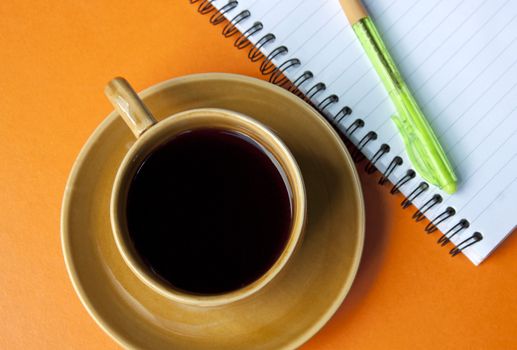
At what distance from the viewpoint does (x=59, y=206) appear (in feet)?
2.64

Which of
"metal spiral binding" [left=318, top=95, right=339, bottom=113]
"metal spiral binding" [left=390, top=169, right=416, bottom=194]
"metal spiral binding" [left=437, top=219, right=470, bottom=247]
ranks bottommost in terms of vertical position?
"metal spiral binding" [left=437, top=219, right=470, bottom=247]

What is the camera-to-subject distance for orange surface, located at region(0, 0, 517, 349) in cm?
78

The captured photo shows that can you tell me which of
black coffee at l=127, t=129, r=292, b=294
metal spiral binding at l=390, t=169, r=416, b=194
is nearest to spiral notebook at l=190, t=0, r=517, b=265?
metal spiral binding at l=390, t=169, r=416, b=194

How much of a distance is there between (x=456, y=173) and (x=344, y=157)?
174mm

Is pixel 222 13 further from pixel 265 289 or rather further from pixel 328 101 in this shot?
pixel 265 289

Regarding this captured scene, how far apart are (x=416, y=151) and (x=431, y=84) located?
3.9 inches

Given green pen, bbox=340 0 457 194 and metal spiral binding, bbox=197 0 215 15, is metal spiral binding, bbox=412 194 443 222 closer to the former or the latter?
green pen, bbox=340 0 457 194

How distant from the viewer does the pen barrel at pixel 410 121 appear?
2.41ft

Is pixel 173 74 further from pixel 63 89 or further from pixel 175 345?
pixel 175 345

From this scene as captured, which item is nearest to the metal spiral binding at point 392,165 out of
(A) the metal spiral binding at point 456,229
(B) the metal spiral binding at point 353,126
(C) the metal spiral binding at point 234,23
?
(B) the metal spiral binding at point 353,126

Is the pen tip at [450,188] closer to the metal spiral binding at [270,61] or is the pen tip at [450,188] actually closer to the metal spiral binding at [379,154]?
the metal spiral binding at [379,154]

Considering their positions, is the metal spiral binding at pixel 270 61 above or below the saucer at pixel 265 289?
above

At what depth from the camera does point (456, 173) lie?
75 cm

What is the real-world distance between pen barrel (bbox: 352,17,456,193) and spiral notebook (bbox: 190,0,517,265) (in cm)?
1
